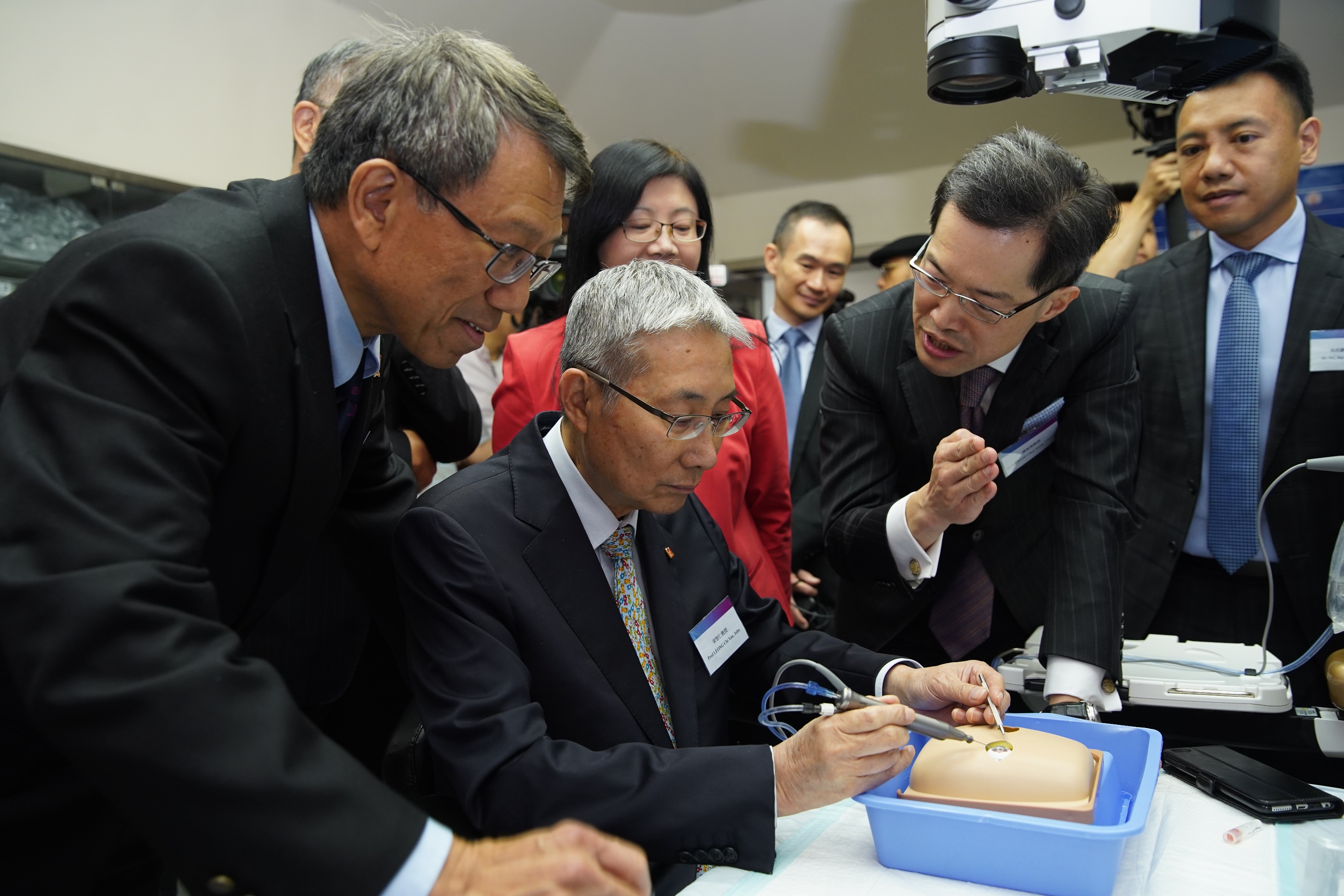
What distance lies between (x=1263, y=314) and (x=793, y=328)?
1540mm

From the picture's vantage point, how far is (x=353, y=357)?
3.90 ft

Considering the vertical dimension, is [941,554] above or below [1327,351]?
below

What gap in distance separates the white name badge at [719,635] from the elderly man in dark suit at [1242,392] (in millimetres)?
1191

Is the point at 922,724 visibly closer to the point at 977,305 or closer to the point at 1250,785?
the point at 1250,785

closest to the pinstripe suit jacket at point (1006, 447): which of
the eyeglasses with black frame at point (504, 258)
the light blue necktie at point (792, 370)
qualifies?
the eyeglasses with black frame at point (504, 258)

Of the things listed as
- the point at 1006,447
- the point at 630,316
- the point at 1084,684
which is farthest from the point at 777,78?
the point at 1084,684

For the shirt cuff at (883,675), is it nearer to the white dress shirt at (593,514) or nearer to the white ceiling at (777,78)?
the white dress shirt at (593,514)

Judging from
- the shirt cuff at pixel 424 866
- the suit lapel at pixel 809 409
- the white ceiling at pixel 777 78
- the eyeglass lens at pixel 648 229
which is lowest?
the shirt cuff at pixel 424 866

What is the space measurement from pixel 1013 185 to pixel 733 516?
92 cm

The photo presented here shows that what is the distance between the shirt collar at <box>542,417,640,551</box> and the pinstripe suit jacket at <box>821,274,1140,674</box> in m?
0.61

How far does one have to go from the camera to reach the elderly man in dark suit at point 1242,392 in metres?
2.16

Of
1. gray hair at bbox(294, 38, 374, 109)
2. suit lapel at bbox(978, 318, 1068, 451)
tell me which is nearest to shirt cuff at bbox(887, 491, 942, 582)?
suit lapel at bbox(978, 318, 1068, 451)

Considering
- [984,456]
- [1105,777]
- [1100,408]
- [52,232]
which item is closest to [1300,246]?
[1100,408]

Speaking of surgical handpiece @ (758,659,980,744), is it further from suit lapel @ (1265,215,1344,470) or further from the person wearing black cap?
the person wearing black cap
